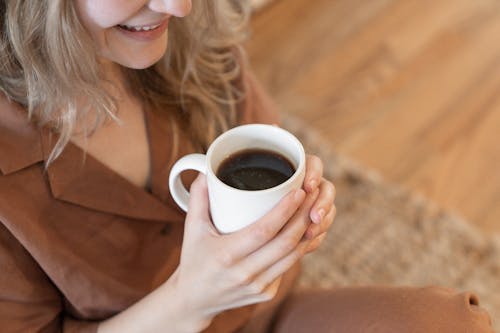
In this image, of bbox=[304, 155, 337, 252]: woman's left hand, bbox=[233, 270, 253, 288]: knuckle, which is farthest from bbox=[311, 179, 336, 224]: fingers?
bbox=[233, 270, 253, 288]: knuckle

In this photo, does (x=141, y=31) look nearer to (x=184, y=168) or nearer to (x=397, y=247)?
(x=184, y=168)

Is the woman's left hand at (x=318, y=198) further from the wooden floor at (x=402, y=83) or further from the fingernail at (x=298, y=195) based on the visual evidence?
the wooden floor at (x=402, y=83)

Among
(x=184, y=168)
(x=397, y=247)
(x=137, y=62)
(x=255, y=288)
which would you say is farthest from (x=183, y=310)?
(x=397, y=247)

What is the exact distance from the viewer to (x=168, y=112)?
103 cm

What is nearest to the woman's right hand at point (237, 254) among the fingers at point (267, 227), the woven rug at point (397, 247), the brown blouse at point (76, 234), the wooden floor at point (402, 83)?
the fingers at point (267, 227)

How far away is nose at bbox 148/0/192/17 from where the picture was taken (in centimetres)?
76

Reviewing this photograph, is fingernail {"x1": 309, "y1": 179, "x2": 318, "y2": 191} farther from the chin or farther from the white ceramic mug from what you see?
the chin

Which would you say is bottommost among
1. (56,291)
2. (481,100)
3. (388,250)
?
(388,250)

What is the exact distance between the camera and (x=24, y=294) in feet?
2.81

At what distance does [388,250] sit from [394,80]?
A: 0.62 metres

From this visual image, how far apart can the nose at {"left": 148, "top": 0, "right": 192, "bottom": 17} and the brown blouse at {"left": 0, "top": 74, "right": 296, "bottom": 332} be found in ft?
0.75

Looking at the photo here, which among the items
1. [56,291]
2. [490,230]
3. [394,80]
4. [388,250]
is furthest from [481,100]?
[56,291]

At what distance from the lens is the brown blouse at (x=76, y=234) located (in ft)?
2.70

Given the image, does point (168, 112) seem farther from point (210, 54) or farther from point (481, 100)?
point (481, 100)
